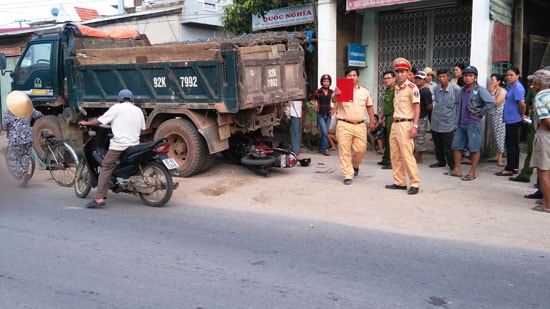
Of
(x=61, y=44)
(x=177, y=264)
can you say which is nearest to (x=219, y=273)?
(x=177, y=264)

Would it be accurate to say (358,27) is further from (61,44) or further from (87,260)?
(87,260)

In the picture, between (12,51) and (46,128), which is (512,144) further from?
(12,51)

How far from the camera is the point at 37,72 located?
33.6ft

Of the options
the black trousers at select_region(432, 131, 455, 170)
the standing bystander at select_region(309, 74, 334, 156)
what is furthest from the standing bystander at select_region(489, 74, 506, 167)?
the standing bystander at select_region(309, 74, 334, 156)

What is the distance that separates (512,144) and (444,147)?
106 cm

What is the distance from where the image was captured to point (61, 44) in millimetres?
9945

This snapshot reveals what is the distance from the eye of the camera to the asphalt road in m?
3.87

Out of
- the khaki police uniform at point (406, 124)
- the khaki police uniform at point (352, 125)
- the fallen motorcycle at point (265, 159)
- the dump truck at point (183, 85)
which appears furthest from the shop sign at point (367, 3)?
the fallen motorcycle at point (265, 159)

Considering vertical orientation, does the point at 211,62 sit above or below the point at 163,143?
above

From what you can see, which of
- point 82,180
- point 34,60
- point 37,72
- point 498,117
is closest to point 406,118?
point 498,117

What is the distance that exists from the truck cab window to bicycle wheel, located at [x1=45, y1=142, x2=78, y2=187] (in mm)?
2681

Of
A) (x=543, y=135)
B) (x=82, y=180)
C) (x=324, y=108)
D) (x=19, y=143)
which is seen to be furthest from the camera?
(x=324, y=108)

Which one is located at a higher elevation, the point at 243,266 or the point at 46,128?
the point at 46,128

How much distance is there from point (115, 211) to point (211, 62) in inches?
108
